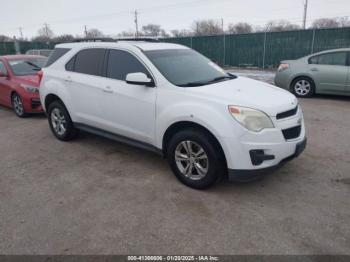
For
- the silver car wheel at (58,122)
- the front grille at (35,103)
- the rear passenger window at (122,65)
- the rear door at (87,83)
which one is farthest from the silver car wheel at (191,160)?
the front grille at (35,103)

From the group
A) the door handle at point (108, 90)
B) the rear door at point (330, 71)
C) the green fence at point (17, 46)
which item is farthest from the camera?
the green fence at point (17, 46)

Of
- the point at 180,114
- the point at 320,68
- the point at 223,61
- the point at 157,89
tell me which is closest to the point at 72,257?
the point at 180,114

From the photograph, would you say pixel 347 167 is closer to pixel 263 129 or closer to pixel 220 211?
pixel 263 129

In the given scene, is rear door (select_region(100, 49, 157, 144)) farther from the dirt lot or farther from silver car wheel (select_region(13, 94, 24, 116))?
silver car wheel (select_region(13, 94, 24, 116))

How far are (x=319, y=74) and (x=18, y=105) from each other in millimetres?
8204

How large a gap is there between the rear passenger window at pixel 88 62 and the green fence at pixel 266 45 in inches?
566

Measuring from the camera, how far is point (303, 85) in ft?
30.1

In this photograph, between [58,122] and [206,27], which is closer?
[58,122]

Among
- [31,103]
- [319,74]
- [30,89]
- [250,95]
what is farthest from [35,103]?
[319,74]

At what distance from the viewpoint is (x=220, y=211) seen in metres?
3.29

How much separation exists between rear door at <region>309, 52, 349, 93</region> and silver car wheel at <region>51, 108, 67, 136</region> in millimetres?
7060

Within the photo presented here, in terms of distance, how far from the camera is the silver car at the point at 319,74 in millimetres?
8469

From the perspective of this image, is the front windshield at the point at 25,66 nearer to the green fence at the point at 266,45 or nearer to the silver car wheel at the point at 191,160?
the silver car wheel at the point at 191,160

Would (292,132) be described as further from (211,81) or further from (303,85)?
(303,85)
